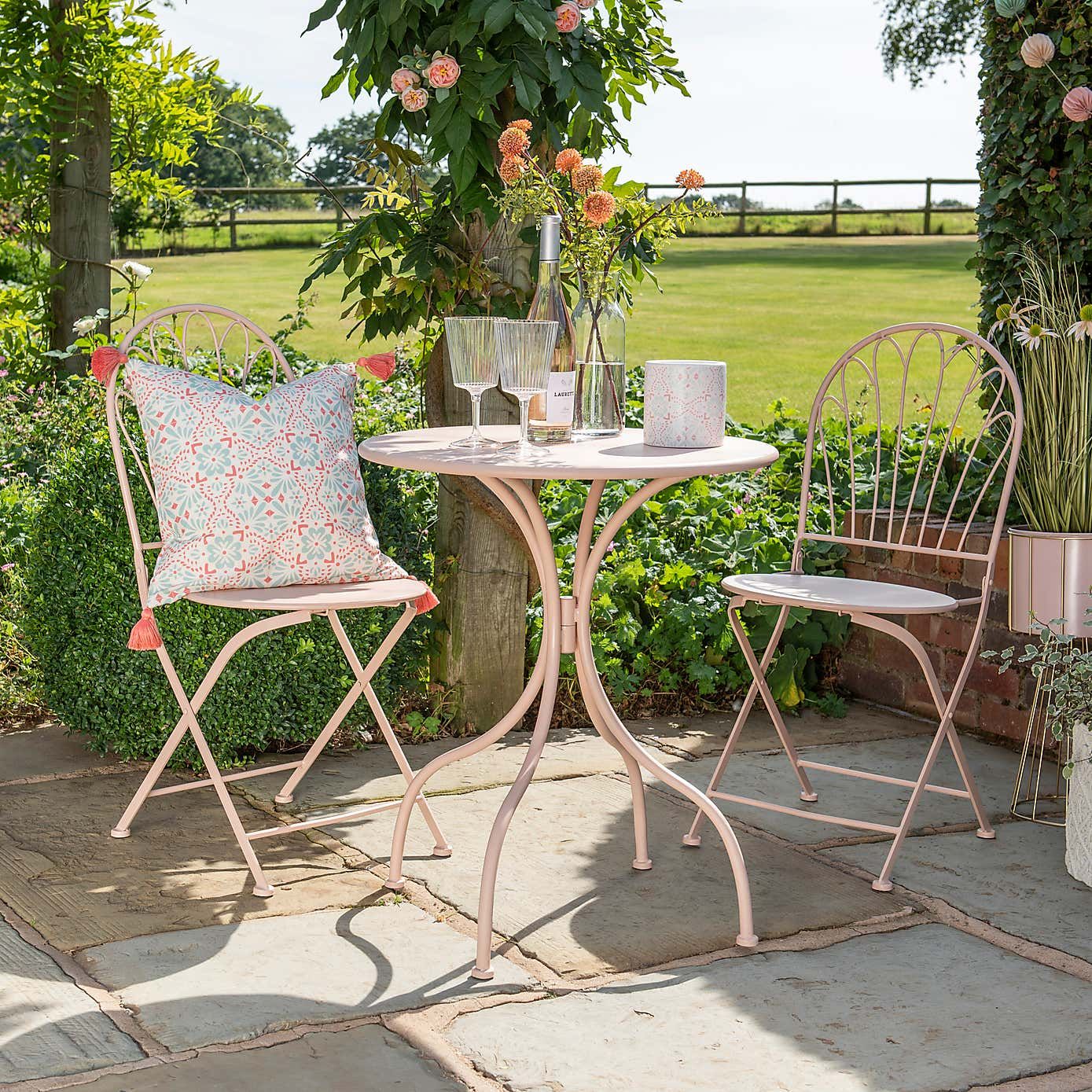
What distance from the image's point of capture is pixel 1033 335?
3.34 metres

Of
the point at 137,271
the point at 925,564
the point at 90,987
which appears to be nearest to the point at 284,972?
the point at 90,987

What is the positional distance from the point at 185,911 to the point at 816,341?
10534 millimetres

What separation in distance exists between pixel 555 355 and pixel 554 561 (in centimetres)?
39

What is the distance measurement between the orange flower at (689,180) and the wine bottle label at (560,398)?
0.40 meters

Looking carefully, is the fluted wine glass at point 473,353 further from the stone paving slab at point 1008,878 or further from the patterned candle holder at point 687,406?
the stone paving slab at point 1008,878

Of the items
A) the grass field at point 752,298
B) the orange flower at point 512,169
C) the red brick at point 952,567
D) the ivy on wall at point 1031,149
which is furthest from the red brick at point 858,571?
the grass field at point 752,298

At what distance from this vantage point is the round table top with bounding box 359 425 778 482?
236 centimetres

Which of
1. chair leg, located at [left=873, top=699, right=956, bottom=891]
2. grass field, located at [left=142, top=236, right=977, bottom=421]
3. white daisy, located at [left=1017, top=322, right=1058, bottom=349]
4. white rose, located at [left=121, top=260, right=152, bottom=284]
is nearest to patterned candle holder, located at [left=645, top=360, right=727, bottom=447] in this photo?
chair leg, located at [left=873, top=699, right=956, bottom=891]

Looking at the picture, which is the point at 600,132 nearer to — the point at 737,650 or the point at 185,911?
the point at 737,650

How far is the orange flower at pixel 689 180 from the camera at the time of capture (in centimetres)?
266

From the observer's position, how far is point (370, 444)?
2.70 m

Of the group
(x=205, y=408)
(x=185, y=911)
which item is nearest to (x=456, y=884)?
(x=185, y=911)

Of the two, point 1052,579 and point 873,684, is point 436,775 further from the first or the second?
point 1052,579

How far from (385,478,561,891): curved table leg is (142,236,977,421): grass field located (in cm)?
601
